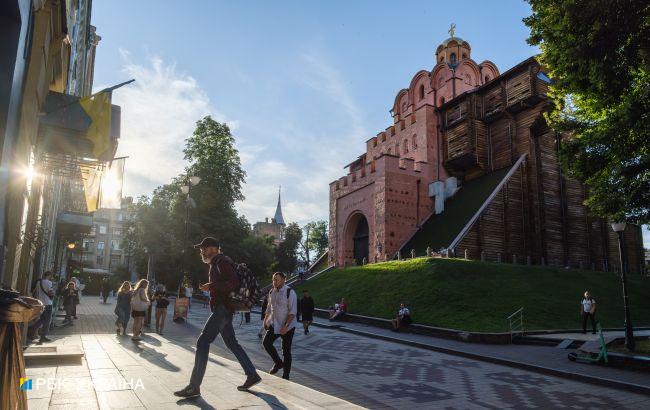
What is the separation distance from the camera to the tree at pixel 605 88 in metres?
8.72

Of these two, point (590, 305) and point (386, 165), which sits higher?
point (386, 165)

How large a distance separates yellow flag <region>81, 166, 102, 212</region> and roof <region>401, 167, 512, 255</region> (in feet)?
75.2

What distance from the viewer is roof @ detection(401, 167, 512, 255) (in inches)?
1179

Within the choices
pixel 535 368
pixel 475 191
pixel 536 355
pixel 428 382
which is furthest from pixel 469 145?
pixel 428 382

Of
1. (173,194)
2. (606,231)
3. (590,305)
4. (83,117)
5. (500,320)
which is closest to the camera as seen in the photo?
(83,117)

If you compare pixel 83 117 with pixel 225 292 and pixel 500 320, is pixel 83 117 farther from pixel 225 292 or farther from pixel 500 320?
pixel 500 320

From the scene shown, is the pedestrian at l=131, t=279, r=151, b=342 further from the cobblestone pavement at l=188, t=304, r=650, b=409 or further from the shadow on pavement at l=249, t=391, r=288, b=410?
the shadow on pavement at l=249, t=391, r=288, b=410

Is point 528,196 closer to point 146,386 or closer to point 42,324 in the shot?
point 42,324

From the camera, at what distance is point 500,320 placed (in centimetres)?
1656

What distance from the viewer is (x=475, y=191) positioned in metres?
33.5

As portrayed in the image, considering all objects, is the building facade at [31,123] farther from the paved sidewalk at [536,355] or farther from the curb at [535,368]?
→ the paved sidewalk at [536,355]

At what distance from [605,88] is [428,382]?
7402 mm

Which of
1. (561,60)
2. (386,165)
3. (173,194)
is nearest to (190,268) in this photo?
(173,194)

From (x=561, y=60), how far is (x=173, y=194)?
34.0 metres
